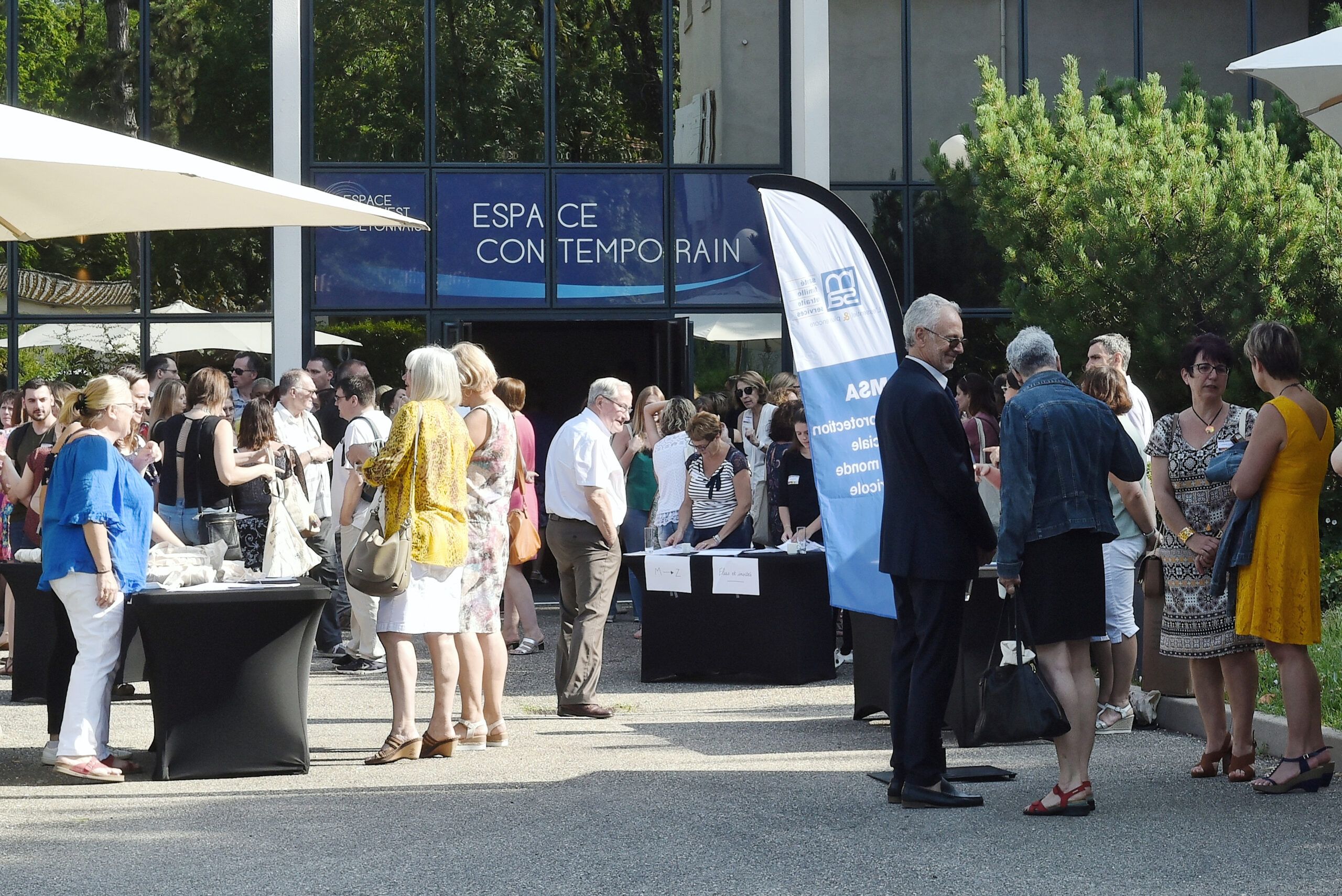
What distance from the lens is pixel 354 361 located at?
1063 centimetres

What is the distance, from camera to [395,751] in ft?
23.4

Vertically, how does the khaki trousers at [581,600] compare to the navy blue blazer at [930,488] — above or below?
below

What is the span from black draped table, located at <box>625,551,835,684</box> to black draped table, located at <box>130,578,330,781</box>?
128 inches

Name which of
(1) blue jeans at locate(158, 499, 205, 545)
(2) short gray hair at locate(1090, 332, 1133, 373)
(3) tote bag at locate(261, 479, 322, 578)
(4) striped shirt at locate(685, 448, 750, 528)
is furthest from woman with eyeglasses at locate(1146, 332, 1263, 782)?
(1) blue jeans at locate(158, 499, 205, 545)

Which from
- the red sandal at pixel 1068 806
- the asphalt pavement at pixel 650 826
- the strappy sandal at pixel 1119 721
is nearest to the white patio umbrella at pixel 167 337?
the asphalt pavement at pixel 650 826

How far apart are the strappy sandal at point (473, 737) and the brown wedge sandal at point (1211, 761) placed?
10.6ft

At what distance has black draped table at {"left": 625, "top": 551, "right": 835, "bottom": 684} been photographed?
9.34 m

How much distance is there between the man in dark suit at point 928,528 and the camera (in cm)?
590

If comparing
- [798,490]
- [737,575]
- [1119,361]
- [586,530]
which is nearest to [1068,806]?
[1119,361]

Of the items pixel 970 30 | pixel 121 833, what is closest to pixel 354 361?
pixel 121 833

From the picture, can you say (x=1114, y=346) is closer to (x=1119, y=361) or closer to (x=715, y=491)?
(x=1119, y=361)

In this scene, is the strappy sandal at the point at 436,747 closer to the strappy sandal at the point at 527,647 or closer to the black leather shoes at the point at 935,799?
the black leather shoes at the point at 935,799

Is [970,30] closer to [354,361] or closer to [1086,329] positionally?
[1086,329]

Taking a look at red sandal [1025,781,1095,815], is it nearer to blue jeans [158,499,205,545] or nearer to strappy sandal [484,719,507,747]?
strappy sandal [484,719,507,747]
